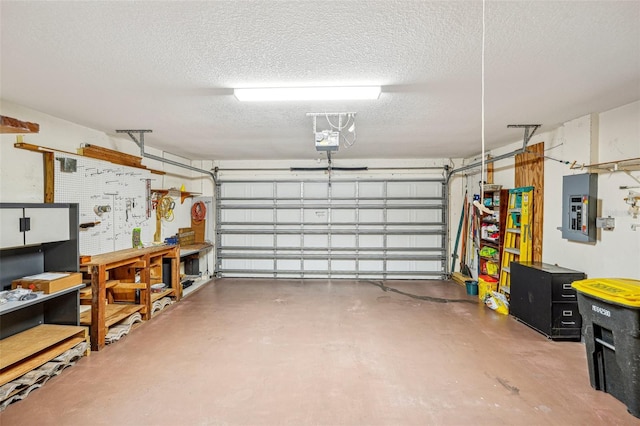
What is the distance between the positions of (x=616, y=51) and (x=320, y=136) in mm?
2389

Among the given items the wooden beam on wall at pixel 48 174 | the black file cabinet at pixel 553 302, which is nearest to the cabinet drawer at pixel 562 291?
the black file cabinet at pixel 553 302

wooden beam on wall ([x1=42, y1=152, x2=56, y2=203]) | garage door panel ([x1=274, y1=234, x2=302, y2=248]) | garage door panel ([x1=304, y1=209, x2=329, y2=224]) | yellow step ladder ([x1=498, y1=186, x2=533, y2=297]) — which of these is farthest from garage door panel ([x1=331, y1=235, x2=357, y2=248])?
wooden beam on wall ([x1=42, y1=152, x2=56, y2=203])

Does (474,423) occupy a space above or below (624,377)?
below

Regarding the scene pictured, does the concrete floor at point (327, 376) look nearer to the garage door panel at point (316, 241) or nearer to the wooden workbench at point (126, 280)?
the wooden workbench at point (126, 280)

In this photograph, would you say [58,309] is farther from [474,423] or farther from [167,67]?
[474,423]

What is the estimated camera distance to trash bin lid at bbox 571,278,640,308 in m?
2.08

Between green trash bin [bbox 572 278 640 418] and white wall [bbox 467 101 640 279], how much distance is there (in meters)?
0.84

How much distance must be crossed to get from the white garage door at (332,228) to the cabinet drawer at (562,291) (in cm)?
292

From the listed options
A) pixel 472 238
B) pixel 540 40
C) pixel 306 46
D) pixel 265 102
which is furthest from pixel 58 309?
pixel 472 238

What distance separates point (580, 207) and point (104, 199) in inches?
237

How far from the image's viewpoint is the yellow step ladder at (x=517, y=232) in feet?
13.7

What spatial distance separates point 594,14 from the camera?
148 centimetres

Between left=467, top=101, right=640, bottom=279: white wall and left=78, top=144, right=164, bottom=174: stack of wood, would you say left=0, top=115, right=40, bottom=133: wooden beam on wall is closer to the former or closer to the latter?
left=78, top=144, right=164, bottom=174: stack of wood

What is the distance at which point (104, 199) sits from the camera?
150 inches
